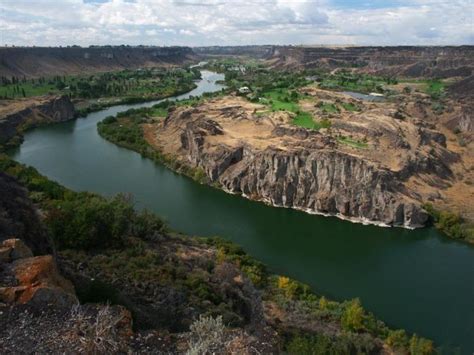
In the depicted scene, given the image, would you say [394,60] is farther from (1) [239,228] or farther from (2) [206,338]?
(2) [206,338]

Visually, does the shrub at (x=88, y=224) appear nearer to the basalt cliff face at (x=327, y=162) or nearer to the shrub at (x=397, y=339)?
the shrub at (x=397, y=339)

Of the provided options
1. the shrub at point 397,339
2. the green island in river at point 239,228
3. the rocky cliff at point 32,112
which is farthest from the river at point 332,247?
the rocky cliff at point 32,112

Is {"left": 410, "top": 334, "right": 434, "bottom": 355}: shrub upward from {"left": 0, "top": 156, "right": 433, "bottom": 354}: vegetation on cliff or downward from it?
downward

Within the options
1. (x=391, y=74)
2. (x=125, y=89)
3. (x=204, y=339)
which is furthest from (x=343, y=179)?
(x=391, y=74)

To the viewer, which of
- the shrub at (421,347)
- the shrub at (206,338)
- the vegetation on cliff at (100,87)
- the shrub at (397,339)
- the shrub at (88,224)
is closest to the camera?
the shrub at (206,338)

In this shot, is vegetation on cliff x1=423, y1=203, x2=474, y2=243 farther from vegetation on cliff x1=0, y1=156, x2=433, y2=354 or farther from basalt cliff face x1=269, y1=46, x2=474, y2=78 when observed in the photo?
basalt cliff face x1=269, y1=46, x2=474, y2=78

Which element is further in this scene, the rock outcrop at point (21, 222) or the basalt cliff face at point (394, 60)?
the basalt cliff face at point (394, 60)

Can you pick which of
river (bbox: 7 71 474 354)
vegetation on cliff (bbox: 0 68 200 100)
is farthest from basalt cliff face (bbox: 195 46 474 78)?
river (bbox: 7 71 474 354)
